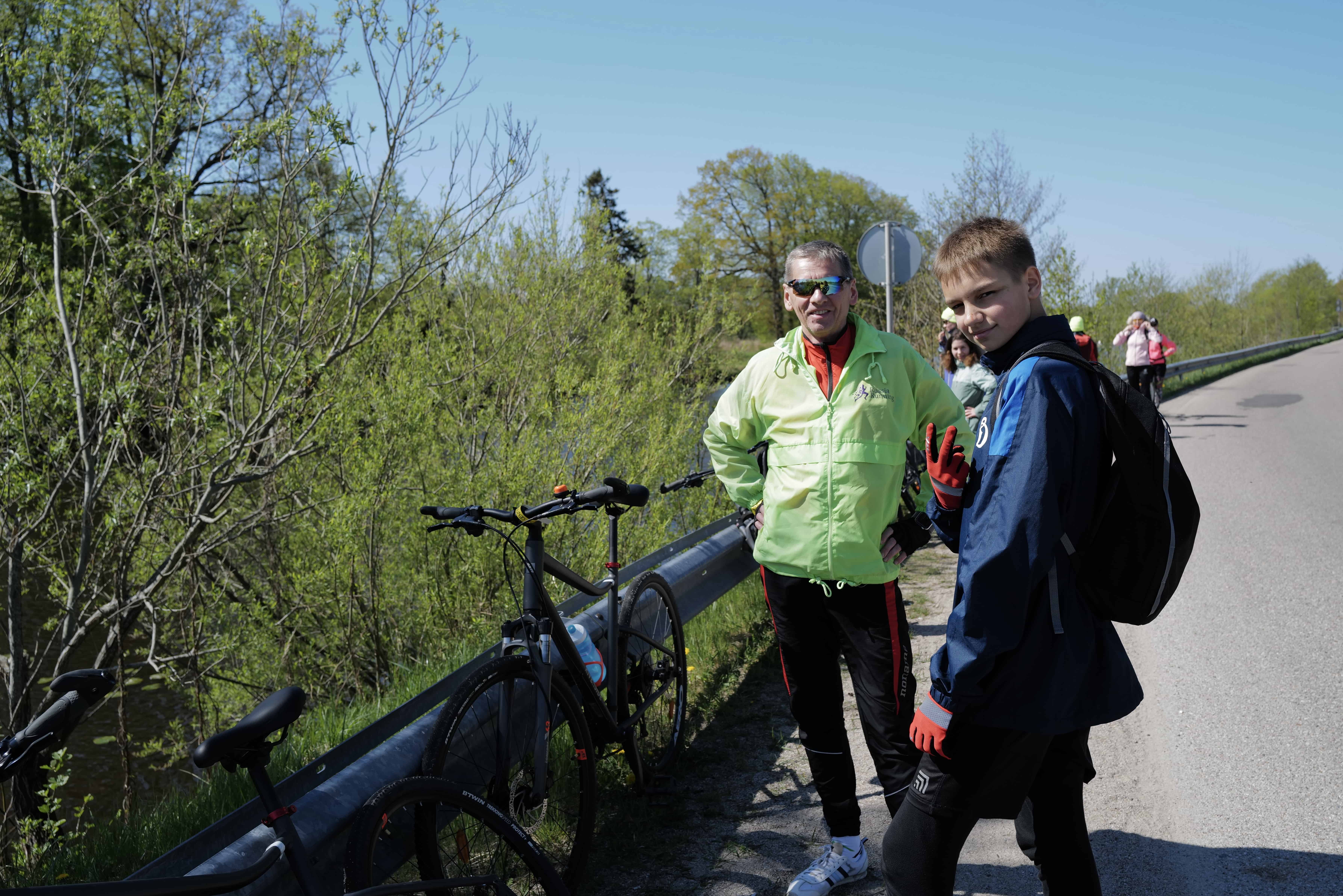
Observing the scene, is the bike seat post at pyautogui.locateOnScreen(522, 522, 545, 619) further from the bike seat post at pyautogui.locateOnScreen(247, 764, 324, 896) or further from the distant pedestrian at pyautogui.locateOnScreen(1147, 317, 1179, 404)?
the distant pedestrian at pyautogui.locateOnScreen(1147, 317, 1179, 404)

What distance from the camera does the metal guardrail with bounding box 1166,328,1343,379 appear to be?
25875 millimetres

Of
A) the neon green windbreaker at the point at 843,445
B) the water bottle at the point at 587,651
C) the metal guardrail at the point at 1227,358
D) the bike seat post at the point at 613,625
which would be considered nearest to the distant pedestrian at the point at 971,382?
the bike seat post at the point at 613,625

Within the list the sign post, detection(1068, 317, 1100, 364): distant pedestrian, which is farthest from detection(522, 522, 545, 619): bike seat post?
the sign post

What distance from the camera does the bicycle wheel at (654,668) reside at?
14.0 feet

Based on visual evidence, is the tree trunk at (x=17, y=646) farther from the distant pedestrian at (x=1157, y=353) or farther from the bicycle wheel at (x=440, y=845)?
the distant pedestrian at (x=1157, y=353)

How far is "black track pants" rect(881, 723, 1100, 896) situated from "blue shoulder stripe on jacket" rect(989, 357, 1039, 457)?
637 millimetres

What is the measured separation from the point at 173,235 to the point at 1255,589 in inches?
295

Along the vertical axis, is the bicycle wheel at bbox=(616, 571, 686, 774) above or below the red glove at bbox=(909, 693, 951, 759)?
below

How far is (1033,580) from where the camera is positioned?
2.05 meters

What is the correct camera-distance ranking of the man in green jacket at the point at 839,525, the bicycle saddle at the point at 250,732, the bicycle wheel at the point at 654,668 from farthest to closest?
1. the bicycle wheel at the point at 654,668
2. the man in green jacket at the point at 839,525
3. the bicycle saddle at the point at 250,732

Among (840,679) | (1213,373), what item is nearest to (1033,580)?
(840,679)

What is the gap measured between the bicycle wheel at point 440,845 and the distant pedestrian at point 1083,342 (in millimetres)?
1944

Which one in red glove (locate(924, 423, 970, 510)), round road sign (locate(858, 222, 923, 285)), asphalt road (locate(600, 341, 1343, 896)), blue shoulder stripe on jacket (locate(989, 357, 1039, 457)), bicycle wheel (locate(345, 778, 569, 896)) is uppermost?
round road sign (locate(858, 222, 923, 285))

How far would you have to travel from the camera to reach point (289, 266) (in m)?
6.43
